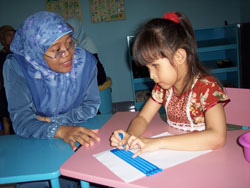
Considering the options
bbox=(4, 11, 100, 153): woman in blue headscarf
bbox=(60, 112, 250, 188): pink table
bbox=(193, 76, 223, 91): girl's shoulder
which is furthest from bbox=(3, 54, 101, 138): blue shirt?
bbox=(193, 76, 223, 91): girl's shoulder

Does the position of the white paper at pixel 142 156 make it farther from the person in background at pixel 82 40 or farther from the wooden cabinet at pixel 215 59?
the wooden cabinet at pixel 215 59

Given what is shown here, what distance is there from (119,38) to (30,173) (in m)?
2.81

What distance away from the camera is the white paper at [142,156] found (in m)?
0.64

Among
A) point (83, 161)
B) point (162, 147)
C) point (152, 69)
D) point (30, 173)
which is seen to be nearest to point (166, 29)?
point (152, 69)

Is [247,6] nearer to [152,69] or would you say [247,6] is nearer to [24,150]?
[152,69]

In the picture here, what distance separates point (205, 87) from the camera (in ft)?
2.85

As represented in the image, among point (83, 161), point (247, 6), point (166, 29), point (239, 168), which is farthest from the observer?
point (247, 6)

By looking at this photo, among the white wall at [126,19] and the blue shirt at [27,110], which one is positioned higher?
the white wall at [126,19]

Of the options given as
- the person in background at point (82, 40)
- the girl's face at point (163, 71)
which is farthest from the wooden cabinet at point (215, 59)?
the girl's face at point (163, 71)

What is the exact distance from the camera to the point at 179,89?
99 centimetres

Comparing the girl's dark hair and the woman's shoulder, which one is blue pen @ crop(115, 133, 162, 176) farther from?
the woman's shoulder

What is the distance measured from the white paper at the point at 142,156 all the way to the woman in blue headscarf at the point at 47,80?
25 cm

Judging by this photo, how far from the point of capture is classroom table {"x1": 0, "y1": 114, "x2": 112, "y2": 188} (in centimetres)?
72

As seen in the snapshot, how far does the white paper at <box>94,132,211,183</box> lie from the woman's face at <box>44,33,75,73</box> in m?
0.50
